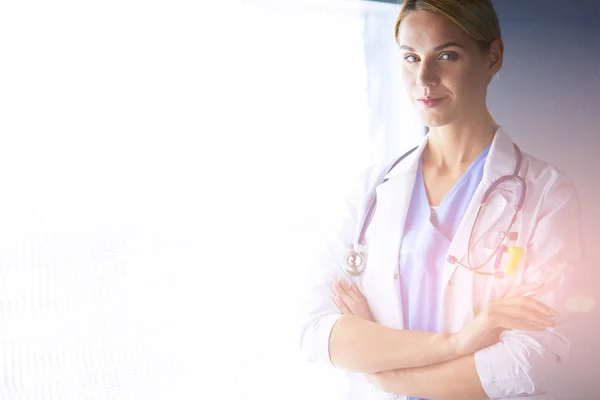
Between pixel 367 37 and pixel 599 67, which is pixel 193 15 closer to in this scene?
pixel 367 37

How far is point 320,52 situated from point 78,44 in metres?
0.53

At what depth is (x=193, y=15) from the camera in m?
1.50

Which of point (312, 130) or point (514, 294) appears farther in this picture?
point (312, 130)

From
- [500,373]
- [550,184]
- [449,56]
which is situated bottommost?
[500,373]

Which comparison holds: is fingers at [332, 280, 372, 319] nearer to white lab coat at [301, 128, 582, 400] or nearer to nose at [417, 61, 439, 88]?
white lab coat at [301, 128, 582, 400]

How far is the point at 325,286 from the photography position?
146 cm

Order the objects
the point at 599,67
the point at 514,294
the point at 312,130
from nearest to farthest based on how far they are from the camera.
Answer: the point at 514,294 < the point at 599,67 < the point at 312,130

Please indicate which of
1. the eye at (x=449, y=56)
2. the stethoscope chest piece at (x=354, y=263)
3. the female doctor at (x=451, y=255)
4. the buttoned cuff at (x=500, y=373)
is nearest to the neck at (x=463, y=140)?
the female doctor at (x=451, y=255)

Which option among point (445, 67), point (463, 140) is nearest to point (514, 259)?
point (463, 140)

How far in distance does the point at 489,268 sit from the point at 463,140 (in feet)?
0.87

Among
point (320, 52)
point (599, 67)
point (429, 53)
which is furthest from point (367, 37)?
point (599, 67)

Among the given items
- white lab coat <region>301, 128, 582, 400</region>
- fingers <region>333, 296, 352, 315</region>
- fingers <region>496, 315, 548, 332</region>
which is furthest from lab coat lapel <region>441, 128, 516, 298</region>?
fingers <region>333, 296, 352, 315</region>

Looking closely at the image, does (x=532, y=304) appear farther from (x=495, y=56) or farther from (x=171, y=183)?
(x=171, y=183)

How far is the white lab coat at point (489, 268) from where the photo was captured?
49.8 inches
